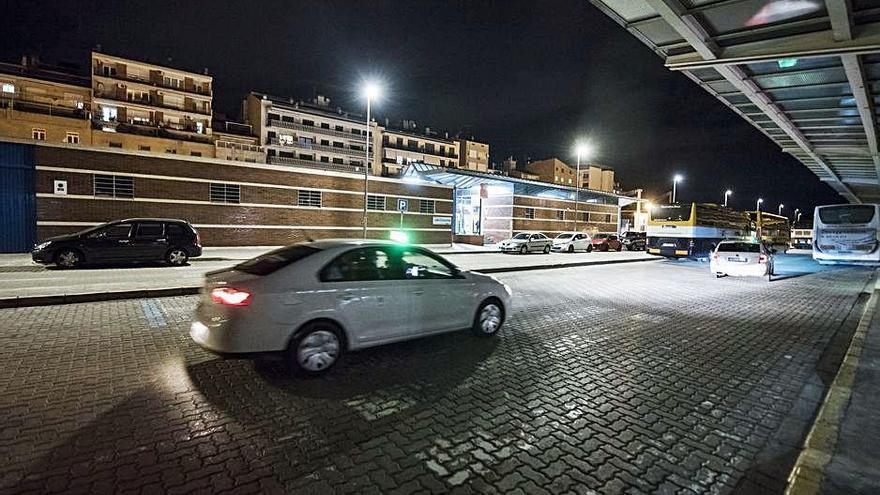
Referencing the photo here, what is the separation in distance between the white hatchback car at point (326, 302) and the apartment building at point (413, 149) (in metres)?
53.9

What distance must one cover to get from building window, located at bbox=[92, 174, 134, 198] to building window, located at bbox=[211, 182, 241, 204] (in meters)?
3.42

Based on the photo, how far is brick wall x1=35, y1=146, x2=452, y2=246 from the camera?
59.0ft

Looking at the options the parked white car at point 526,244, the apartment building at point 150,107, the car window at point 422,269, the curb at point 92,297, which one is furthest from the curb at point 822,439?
the apartment building at point 150,107

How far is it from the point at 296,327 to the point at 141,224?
13.0 meters

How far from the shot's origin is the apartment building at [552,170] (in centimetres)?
8831

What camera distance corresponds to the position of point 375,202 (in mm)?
27594

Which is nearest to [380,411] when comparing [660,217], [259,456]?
[259,456]

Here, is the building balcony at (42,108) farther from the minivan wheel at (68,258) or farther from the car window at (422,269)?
the car window at (422,269)

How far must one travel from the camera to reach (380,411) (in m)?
3.92

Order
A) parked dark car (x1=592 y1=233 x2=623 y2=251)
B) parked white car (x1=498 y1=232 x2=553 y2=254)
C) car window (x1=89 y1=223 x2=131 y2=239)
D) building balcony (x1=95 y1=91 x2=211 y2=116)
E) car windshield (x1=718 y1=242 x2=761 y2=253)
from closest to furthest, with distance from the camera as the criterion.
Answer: car window (x1=89 y1=223 x2=131 y2=239), car windshield (x1=718 y1=242 x2=761 y2=253), parked white car (x1=498 y1=232 x2=553 y2=254), parked dark car (x1=592 y1=233 x2=623 y2=251), building balcony (x1=95 y1=91 x2=211 y2=116)

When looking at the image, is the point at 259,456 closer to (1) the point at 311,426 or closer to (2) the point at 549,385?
(1) the point at 311,426

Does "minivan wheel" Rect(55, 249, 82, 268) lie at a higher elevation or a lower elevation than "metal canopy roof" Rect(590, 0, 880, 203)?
lower

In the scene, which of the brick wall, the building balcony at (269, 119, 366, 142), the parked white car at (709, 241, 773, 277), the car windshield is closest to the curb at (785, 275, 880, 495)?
the parked white car at (709, 241, 773, 277)

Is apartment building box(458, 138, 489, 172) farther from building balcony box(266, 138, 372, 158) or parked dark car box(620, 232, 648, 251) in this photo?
parked dark car box(620, 232, 648, 251)
